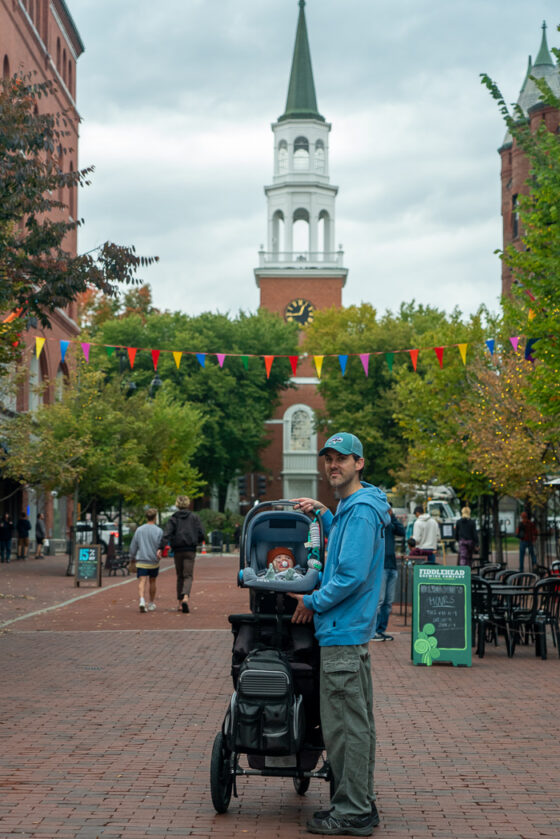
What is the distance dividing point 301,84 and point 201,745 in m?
68.6

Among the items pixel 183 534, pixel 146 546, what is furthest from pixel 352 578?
pixel 146 546

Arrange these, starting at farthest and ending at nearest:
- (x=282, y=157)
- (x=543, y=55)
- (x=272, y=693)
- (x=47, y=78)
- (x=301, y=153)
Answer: (x=301, y=153) → (x=282, y=157) → (x=543, y=55) → (x=47, y=78) → (x=272, y=693)

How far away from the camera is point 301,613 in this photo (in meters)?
5.97

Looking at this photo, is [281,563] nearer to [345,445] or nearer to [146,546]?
[345,445]

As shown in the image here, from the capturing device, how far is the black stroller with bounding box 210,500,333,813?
591 cm

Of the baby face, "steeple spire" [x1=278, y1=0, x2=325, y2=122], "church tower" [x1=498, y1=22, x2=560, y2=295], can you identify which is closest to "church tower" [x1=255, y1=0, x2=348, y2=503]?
"steeple spire" [x1=278, y1=0, x2=325, y2=122]

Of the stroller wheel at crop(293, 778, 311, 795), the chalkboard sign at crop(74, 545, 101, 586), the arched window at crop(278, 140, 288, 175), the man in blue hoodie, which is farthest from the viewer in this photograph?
the arched window at crop(278, 140, 288, 175)

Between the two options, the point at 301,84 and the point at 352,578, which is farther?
the point at 301,84

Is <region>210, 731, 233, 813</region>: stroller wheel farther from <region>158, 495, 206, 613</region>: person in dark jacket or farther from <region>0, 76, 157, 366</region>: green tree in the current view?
<region>158, 495, 206, 613</region>: person in dark jacket

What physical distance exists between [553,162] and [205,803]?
41.6ft

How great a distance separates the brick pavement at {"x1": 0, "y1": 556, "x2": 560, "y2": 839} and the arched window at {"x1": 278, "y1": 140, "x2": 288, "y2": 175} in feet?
199

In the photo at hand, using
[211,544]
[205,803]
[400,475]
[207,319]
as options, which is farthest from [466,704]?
[207,319]

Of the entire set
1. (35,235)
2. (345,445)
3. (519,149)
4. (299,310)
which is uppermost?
(519,149)

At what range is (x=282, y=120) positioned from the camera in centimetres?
7144
